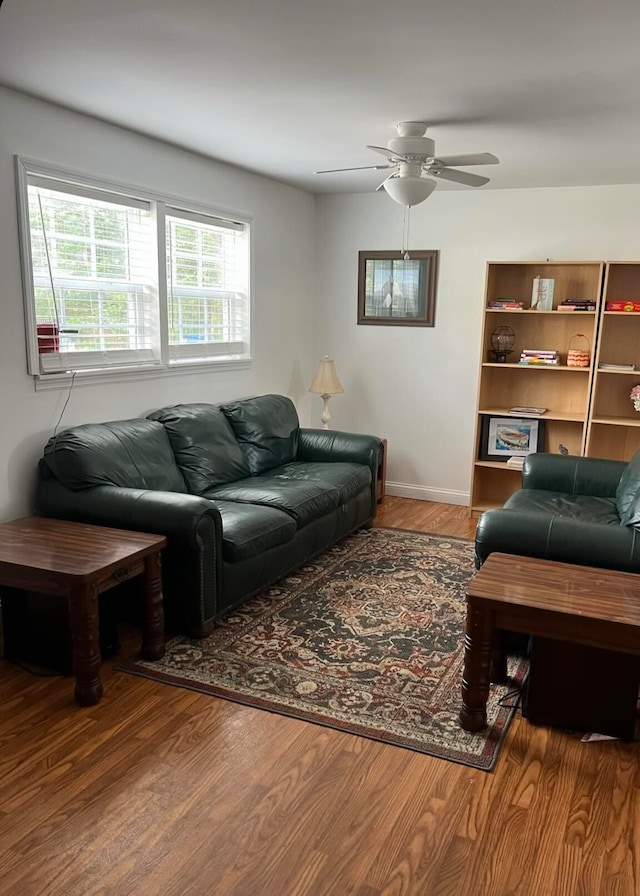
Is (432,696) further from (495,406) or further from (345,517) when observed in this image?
(495,406)

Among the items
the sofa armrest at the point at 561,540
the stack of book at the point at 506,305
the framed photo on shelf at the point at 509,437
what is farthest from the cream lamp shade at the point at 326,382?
the sofa armrest at the point at 561,540

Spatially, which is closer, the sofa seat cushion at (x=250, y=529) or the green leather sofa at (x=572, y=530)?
the green leather sofa at (x=572, y=530)

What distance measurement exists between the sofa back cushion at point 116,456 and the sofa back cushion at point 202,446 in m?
0.08

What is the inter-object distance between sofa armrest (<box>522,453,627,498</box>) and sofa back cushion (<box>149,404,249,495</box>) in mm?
1763

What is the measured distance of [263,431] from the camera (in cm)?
458

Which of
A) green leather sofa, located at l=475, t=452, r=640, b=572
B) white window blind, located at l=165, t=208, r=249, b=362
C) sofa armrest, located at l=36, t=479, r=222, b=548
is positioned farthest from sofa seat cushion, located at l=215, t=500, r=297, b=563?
white window blind, located at l=165, t=208, r=249, b=362

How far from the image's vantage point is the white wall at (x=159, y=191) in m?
3.16

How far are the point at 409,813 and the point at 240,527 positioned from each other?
61.1 inches

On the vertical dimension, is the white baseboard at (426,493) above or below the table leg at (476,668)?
below

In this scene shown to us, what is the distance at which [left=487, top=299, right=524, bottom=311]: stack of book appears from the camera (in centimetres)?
496

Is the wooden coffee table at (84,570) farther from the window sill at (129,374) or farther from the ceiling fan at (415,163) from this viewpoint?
the ceiling fan at (415,163)

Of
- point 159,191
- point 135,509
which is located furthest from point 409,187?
point 135,509

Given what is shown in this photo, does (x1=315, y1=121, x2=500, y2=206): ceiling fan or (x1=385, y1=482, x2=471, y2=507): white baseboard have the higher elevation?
(x1=315, y1=121, x2=500, y2=206): ceiling fan

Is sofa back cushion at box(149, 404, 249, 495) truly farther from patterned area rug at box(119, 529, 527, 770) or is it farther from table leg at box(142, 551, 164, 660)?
table leg at box(142, 551, 164, 660)
